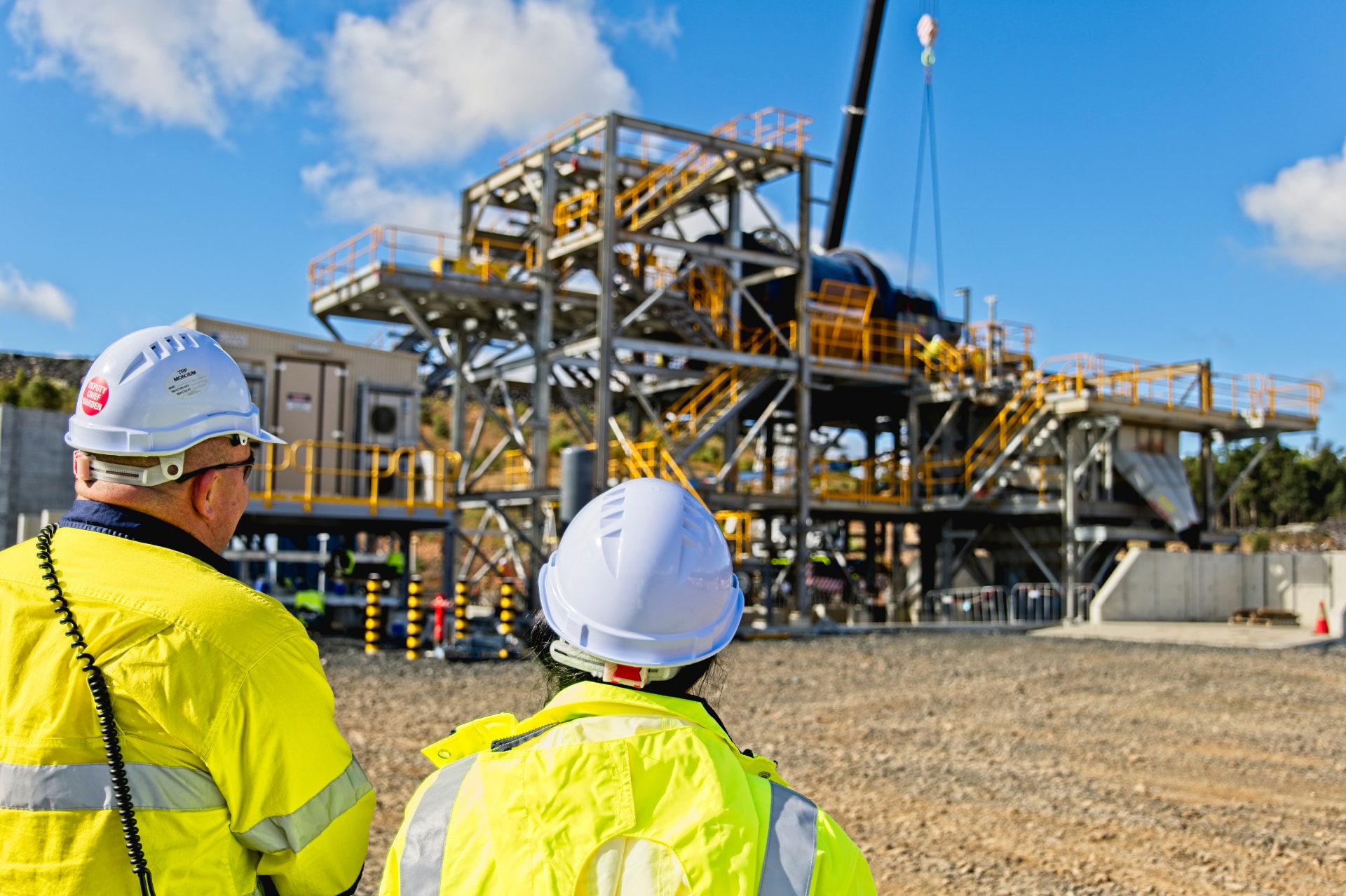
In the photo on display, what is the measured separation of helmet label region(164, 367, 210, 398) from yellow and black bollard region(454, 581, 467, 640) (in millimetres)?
14052

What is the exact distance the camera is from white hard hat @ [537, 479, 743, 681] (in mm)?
1762

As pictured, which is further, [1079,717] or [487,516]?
[487,516]

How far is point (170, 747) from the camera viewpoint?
6.08 ft

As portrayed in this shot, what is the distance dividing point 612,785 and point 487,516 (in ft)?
A: 79.8

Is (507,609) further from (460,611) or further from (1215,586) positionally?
(1215,586)

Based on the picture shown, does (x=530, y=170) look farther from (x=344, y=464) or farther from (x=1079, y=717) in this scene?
(x=1079, y=717)

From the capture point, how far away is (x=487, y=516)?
2553 centimetres

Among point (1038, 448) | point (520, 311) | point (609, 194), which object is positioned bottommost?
point (1038, 448)

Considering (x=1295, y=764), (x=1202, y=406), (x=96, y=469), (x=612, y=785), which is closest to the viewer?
(x=612, y=785)

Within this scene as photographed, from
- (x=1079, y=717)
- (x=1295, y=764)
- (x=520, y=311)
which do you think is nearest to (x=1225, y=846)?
(x=1295, y=764)

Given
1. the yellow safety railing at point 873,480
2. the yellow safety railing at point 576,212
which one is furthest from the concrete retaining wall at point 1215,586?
the yellow safety railing at point 576,212

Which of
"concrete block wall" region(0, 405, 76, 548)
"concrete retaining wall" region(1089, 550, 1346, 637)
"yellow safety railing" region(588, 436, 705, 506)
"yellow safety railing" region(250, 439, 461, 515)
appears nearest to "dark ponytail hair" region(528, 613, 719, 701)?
"yellow safety railing" region(250, 439, 461, 515)

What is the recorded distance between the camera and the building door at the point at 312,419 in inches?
711

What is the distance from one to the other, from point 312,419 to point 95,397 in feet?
55.5
